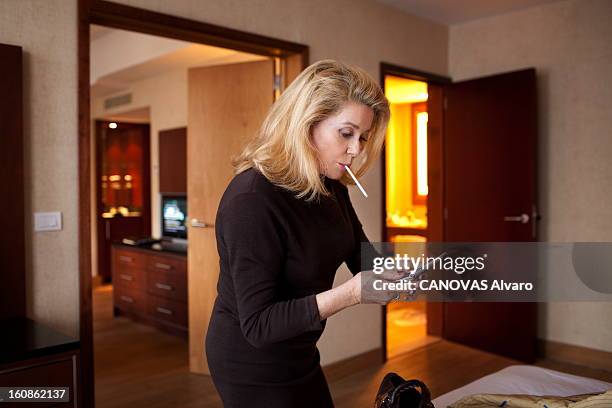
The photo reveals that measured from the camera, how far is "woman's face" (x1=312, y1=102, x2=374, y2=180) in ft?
4.38

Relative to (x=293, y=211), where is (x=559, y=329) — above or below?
below

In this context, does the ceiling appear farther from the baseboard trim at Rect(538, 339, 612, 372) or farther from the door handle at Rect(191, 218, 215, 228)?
the baseboard trim at Rect(538, 339, 612, 372)

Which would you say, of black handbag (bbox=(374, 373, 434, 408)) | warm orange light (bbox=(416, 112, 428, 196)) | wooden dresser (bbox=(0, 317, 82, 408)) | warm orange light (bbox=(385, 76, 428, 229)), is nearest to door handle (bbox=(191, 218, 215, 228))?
wooden dresser (bbox=(0, 317, 82, 408))

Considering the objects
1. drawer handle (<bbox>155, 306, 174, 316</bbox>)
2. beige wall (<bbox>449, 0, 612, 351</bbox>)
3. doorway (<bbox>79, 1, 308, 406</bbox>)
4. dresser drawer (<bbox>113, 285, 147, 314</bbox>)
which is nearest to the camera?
doorway (<bbox>79, 1, 308, 406</bbox>)

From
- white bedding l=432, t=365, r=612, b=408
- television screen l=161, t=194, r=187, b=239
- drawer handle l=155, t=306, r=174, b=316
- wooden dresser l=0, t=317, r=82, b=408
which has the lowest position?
drawer handle l=155, t=306, r=174, b=316

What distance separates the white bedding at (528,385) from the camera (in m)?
1.79

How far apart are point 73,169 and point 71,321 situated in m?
0.70

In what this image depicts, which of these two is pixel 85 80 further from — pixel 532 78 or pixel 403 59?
pixel 532 78

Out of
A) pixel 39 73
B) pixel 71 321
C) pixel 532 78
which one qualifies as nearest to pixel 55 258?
pixel 71 321

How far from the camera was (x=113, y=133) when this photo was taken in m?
7.63

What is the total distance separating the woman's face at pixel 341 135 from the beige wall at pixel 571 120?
9.95 feet

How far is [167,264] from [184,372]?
1224 millimetres

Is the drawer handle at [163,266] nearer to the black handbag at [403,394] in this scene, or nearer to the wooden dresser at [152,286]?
the wooden dresser at [152,286]

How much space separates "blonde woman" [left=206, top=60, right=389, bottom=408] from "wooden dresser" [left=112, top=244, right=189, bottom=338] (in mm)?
3418
